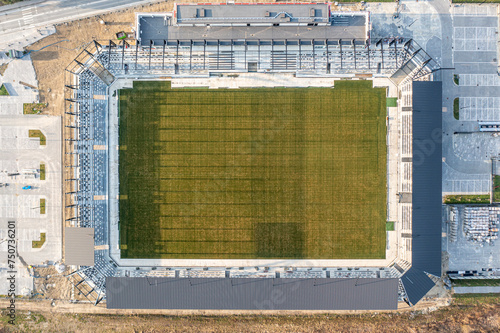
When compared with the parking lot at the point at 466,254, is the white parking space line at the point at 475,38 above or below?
above

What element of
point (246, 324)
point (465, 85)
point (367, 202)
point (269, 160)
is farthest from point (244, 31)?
point (246, 324)

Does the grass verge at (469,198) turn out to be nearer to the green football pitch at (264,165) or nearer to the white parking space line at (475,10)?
the green football pitch at (264,165)

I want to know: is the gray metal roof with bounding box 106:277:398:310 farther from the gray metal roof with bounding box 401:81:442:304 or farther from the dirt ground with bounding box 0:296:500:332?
the gray metal roof with bounding box 401:81:442:304

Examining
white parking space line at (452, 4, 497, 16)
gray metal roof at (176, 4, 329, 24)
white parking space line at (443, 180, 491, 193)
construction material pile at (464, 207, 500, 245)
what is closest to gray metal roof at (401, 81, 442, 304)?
white parking space line at (443, 180, 491, 193)

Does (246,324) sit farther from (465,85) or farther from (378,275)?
(465,85)

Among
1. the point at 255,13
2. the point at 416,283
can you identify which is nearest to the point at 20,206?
the point at 255,13

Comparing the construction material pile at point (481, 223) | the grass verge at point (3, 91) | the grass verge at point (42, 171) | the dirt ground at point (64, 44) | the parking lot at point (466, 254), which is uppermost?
the dirt ground at point (64, 44)

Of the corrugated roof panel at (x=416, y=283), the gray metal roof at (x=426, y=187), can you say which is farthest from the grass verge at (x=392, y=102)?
the corrugated roof panel at (x=416, y=283)
